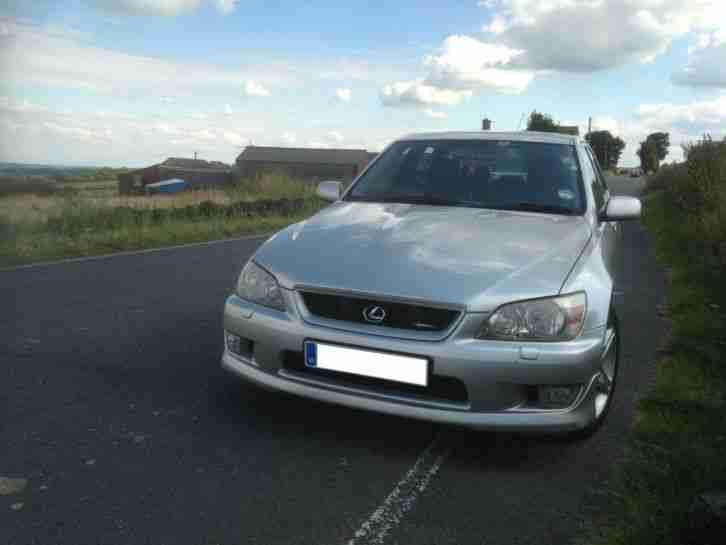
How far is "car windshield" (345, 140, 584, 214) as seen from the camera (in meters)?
3.96

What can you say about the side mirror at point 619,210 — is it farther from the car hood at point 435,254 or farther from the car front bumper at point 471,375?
the car front bumper at point 471,375

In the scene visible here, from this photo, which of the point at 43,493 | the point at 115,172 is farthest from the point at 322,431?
the point at 115,172

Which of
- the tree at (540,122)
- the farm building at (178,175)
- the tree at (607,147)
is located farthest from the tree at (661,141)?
the farm building at (178,175)

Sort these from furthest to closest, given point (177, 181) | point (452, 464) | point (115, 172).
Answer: point (115, 172) → point (177, 181) → point (452, 464)

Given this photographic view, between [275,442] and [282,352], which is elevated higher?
[282,352]

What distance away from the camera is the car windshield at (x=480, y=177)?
3.96m

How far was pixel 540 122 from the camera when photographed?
64.8 meters

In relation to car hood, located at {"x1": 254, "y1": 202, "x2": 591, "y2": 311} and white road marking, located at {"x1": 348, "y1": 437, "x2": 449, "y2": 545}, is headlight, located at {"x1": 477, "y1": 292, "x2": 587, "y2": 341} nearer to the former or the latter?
car hood, located at {"x1": 254, "y1": 202, "x2": 591, "y2": 311}

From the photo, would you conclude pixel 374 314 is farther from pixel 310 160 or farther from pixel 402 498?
pixel 310 160

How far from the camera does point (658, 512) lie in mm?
2389

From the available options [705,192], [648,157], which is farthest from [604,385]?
[648,157]

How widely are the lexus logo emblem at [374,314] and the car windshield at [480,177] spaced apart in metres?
1.39

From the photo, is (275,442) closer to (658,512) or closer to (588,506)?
(588,506)

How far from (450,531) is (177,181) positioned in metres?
71.5
